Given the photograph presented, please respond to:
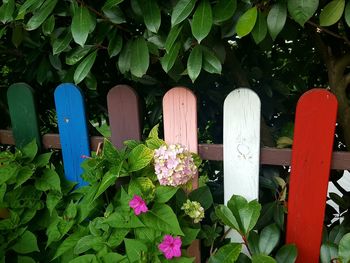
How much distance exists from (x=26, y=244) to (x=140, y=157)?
586mm

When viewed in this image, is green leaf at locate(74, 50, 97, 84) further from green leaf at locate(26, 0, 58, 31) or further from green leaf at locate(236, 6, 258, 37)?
green leaf at locate(236, 6, 258, 37)

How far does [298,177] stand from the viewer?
1.41m

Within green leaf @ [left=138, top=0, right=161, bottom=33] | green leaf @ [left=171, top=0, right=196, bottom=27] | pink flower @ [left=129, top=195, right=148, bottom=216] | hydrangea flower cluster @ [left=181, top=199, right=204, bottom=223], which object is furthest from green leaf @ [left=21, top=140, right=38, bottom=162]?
green leaf @ [left=171, top=0, right=196, bottom=27]

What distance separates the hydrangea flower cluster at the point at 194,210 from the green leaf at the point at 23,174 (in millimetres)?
A: 603

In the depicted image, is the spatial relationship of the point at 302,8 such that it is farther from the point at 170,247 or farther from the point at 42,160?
the point at 42,160

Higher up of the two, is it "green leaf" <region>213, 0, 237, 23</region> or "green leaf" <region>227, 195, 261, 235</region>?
"green leaf" <region>213, 0, 237, 23</region>

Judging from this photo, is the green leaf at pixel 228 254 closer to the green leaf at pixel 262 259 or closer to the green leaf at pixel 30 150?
the green leaf at pixel 262 259

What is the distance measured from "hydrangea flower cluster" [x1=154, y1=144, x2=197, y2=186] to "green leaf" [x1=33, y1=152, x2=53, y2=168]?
49 centimetres

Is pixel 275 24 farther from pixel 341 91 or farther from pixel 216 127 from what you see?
pixel 216 127

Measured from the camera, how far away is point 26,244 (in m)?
1.56

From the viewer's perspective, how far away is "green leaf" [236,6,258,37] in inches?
41.9

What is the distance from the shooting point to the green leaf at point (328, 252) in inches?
56.0

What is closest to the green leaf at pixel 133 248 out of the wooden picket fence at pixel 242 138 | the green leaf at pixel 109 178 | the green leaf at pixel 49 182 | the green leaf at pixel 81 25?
the green leaf at pixel 109 178

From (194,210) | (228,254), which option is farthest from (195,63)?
(228,254)
